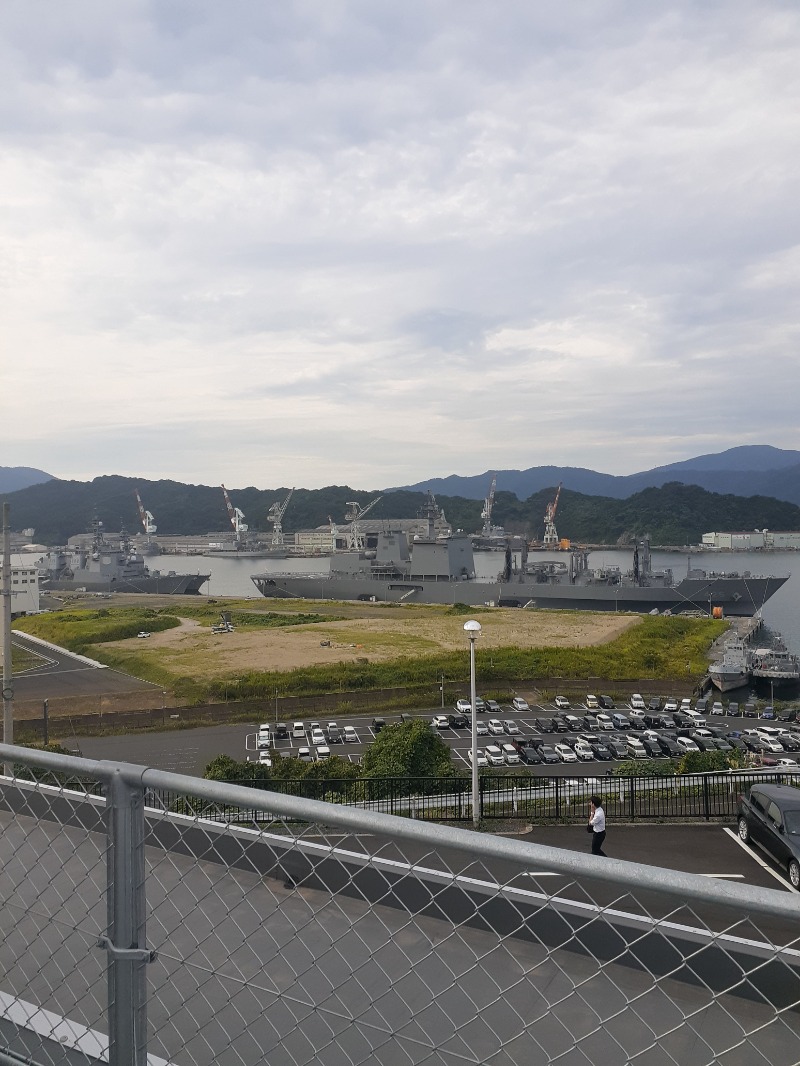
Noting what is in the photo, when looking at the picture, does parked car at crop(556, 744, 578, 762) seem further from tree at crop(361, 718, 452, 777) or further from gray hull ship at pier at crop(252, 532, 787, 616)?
gray hull ship at pier at crop(252, 532, 787, 616)

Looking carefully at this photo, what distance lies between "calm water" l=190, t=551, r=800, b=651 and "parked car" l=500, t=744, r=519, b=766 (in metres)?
22.5

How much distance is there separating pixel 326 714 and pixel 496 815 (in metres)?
9.53

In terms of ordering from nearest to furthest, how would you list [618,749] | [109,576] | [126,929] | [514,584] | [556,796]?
[126,929] < [556,796] < [618,749] < [514,584] < [109,576]

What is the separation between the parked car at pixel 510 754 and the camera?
11703 mm

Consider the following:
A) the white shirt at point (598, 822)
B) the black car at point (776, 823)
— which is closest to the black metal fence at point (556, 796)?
the black car at point (776, 823)

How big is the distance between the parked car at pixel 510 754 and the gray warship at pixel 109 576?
1354 inches

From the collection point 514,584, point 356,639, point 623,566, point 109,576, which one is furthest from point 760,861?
point 623,566

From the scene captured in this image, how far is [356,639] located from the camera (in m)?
23.1

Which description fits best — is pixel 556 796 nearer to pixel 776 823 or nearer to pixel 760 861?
pixel 760 861

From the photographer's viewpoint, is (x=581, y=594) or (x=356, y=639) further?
(x=581, y=594)

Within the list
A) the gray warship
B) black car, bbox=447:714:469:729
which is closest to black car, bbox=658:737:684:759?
black car, bbox=447:714:469:729

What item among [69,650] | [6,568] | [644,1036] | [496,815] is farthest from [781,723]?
[69,650]

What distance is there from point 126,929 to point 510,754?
11509 mm

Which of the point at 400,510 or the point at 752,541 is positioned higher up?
the point at 400,510
